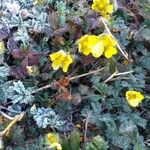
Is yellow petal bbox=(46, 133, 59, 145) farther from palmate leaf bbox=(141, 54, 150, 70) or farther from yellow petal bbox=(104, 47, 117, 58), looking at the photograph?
palmate leaf bbox=(141, 54, 150, 70)

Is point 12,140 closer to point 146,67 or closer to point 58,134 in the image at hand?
point 58,134

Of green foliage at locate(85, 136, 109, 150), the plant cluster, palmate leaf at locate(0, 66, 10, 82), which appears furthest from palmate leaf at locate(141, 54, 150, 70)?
palmate leaf at locate(0, 66, 10, 82)

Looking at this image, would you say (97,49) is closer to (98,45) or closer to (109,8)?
(98,45)

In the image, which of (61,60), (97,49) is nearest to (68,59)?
(61,60)

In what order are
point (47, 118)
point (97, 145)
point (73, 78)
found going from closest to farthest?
1. point (97, 145)
2. point (47, 118)
3. point (73, 78)

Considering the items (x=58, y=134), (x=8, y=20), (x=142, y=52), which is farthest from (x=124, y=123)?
(x=8, y=20)

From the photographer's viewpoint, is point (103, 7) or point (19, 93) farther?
point (103, 7)

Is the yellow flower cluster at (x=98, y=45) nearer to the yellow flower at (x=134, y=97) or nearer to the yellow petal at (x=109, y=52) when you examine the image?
the yellow petal at (x=109, y=52)
